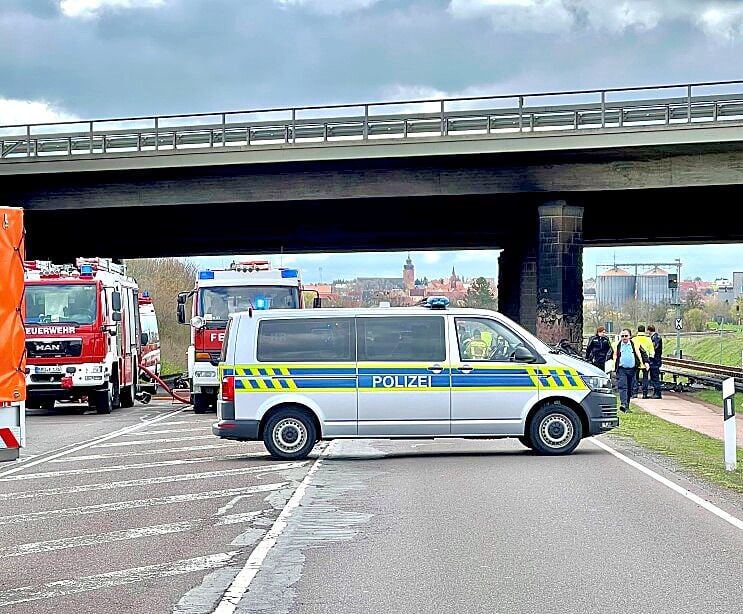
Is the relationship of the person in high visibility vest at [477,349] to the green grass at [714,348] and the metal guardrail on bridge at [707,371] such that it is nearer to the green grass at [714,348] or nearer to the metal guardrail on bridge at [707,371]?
the metal guardrail on bridge at [707,371]

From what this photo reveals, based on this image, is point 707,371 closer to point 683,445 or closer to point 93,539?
point 683,445

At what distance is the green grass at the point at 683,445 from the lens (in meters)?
13.8

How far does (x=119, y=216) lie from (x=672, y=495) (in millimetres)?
31057

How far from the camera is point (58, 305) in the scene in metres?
25.8

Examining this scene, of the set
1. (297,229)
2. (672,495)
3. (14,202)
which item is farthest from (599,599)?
(297,229)

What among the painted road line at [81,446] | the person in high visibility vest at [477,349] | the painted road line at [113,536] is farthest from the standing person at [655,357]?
the painted road line at [113,536]

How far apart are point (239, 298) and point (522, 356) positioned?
11098 millimetres

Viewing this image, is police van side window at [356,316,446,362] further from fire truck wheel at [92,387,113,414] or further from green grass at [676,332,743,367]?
green grass at [676,332,743,367]

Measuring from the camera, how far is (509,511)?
428 inches

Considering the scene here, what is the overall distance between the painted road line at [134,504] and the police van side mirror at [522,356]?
4.41 meters


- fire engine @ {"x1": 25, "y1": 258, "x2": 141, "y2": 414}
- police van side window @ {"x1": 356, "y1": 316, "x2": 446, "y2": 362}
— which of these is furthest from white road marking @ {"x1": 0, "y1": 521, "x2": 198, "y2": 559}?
fire engine @ {"x1": 25, "y1": 258, "x2": 141, "y2": 414}

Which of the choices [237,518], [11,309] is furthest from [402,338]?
[11,309]

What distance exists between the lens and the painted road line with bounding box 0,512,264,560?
9180mm

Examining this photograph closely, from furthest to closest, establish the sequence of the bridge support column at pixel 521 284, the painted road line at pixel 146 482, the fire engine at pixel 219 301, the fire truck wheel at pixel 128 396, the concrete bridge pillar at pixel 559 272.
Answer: the bridge support column at pixel 521 284 → the concrete bridge pillar at pixel 559 272 → the fire truck wheel at pixel 128 396 → the fire engine at pixel 219 301 → the painted road line at pixel 146 482
